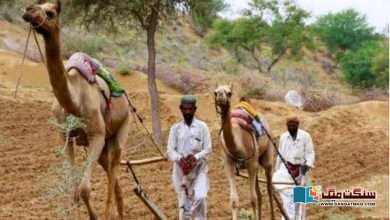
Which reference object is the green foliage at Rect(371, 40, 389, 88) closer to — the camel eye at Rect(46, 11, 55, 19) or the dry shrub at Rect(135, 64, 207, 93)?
the dry shrub at Rect(135, 64, 207, 93)

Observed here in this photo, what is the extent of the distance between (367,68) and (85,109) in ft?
132

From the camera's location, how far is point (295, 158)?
11.8 m

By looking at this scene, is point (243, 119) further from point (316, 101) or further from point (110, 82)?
point (316, 101)

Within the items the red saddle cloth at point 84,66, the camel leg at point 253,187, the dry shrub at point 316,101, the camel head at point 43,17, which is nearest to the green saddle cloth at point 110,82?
the red saddle cloth at point 84,66

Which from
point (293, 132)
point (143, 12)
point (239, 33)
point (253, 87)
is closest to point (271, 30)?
point (239, 33)

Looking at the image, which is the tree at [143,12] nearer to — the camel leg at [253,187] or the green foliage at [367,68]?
the camel leg at [253,187]

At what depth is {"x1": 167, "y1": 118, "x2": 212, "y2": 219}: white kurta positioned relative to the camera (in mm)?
9961

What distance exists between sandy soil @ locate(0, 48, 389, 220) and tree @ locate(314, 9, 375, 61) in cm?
3016

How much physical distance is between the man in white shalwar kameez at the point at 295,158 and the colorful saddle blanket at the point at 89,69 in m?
3.58

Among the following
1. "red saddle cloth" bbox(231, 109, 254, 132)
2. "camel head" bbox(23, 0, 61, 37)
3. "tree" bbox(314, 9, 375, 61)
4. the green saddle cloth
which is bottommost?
"red saddle cloth" bbox(231, 109, 254, 132)

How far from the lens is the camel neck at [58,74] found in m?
7.33

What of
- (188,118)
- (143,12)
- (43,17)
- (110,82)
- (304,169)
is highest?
(143,12)

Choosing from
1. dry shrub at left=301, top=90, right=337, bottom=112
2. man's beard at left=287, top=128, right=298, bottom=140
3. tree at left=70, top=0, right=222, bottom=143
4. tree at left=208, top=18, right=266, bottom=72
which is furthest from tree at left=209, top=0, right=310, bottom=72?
man's beard at left=287, top=128, right=298, bottom=140

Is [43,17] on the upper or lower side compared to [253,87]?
upper
